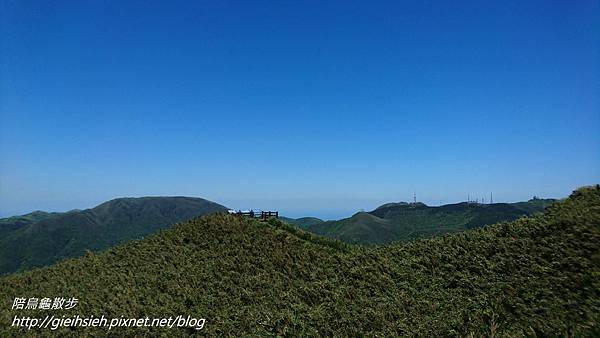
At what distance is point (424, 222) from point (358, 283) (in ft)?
543

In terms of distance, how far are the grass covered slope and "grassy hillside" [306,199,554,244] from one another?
120 meters

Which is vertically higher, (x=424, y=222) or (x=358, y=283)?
(x=358, y=283)

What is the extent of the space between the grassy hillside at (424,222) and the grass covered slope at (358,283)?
4738 inches

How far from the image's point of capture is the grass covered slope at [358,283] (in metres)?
14.2

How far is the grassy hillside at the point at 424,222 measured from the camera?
15125 centimetres

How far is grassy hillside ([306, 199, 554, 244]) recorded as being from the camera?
151 meters

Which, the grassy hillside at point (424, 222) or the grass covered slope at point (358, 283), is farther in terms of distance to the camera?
the grassy hillside at point (424, 222)

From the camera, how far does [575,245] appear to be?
17203 mm

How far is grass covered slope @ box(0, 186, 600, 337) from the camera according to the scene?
1424 cm

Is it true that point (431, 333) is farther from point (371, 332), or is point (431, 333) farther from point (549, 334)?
point (549, 334)

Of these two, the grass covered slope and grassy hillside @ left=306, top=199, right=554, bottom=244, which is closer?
the grass covered slope

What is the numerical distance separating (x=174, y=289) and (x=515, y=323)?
66.2 feet

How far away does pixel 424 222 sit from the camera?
570ft

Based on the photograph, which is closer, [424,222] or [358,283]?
[358,283]
